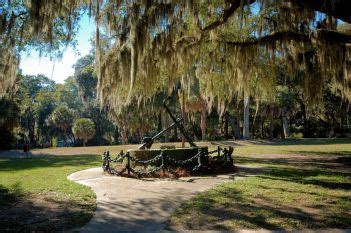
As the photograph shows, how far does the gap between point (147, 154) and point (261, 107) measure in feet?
97.1

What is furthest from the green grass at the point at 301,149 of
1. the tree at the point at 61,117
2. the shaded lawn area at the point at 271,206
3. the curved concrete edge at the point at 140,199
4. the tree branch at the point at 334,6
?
the tree at the point at 61,117

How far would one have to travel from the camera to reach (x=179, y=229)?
19.9 ft

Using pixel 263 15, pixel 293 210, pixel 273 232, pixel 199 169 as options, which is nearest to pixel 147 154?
pixel 199 169

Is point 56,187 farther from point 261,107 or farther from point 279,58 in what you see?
point 261,107

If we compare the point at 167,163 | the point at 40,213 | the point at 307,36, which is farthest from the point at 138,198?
the point at 307,36

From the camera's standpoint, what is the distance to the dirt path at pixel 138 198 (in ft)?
21.4

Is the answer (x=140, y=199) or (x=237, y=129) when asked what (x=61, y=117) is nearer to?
(x=237, y=129)

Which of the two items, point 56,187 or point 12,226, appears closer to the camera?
point 12,226

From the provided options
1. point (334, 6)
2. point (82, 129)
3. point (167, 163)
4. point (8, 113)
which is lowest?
point (167, 163)

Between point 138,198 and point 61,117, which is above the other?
point 61,117

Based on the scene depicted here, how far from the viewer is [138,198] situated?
8.84 meters

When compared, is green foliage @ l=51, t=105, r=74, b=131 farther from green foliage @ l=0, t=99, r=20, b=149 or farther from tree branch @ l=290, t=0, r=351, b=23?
tree branch @ l=290, t=0, r=351, b=23

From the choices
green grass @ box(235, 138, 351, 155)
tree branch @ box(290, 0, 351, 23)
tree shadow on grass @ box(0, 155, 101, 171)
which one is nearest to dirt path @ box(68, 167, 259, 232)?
tree branch @ box(290, 0, 351, 23)

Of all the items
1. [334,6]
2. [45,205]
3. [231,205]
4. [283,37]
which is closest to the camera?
[231,205]
